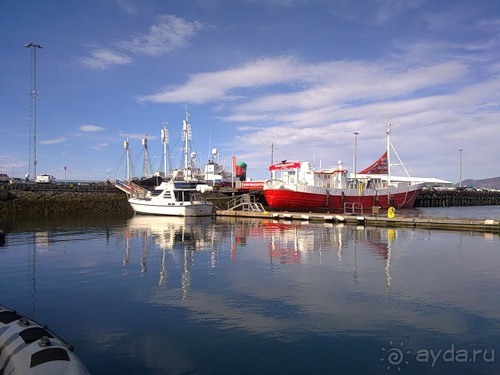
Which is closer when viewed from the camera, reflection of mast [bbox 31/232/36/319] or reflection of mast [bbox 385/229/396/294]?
reflection of mast [bbox 31/232/36/319]

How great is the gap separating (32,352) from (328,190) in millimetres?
50047

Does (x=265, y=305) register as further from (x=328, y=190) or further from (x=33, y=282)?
(x=328, y=190)

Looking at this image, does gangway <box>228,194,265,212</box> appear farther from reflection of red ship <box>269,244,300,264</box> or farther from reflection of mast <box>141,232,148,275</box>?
reflection of red ship <box>269,244,300,264</box>

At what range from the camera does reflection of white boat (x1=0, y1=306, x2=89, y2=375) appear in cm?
639

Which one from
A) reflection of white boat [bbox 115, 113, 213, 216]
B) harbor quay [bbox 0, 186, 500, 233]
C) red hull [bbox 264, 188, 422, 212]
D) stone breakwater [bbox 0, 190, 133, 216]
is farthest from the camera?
red hull [bbox 264, 188, 422, 212]

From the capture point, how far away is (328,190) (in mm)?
54719

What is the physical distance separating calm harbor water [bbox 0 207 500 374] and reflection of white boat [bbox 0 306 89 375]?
145 cm

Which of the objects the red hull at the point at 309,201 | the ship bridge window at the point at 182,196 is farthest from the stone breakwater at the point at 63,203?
the red hull at the point at 309,201

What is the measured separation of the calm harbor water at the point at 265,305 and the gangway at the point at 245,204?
29492 mm

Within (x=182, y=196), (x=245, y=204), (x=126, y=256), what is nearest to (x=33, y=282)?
(x=126, y=256)

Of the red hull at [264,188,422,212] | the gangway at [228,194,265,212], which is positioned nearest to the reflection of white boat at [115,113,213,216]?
the gangway at [228,194,265,212]

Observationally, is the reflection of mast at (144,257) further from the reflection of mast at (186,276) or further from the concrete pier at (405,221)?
the concrete pier at (405,221)

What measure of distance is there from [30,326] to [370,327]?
8.17 metres

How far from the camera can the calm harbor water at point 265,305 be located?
8914 mm
